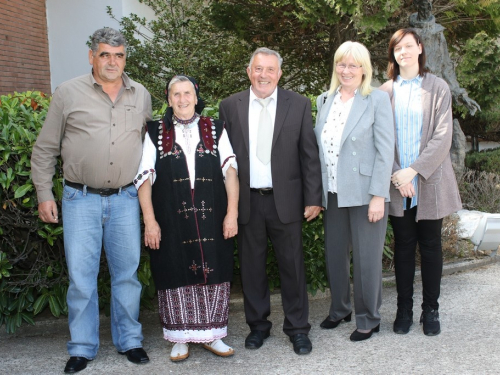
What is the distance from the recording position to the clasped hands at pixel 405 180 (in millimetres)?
4086

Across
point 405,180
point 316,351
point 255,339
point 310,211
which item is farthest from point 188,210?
point 405,180

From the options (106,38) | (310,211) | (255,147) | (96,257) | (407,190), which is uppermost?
(106,38)

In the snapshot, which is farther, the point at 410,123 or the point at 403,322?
the point at 403,322

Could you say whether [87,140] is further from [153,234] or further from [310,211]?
[310,211]

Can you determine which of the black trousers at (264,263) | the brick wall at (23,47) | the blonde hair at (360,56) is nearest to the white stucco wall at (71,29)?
the brick wall at (23,47)

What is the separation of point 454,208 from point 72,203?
271 cm

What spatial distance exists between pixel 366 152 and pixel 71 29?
7.45 metres

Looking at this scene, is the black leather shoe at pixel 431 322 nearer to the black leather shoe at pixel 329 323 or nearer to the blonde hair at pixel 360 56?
the black leather shoe at pixel 329 323

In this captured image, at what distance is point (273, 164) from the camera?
156 inches

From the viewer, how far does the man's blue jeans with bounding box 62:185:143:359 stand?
3.77 meters

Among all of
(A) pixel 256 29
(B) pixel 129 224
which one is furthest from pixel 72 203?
(A) pixel 256 29

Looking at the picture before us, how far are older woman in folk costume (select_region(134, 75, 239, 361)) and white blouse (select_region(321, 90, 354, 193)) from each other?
0.69m

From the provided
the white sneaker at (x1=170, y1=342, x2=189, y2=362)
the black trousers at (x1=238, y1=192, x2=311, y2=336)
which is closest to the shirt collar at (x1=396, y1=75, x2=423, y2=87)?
the black trousers at (x1=238, y1=192, x2=311, y2=336)

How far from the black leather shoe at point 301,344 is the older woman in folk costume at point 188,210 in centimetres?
59
